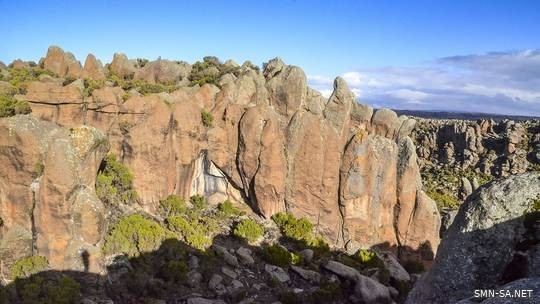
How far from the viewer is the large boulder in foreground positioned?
1212 centimetres

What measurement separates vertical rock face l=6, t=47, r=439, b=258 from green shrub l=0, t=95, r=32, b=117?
49.2 inches

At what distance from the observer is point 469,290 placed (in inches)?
481

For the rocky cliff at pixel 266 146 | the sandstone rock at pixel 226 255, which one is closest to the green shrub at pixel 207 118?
the rocky cliff at pixel 266 146

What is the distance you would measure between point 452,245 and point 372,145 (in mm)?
23913

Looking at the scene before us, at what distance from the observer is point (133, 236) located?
27078 millimetres

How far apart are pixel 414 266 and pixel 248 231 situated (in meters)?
14.0

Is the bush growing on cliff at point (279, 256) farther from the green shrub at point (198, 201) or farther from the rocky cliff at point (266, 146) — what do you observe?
the green shrub at point (198, 201)

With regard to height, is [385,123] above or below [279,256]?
above

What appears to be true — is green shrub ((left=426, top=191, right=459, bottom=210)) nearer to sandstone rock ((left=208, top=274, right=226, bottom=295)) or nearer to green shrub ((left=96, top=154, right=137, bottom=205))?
sandstone rock ((left=208, top=274, right=226, bottom=295))

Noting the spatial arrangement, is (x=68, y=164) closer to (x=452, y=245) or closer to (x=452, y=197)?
(x=452, y=245)

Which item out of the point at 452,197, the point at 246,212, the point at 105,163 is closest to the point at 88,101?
the point at 105,163

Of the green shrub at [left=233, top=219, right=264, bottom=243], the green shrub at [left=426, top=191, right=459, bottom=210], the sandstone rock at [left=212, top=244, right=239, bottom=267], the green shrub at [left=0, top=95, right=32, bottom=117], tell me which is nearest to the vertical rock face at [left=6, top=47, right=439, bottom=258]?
the green shrub at [left=0, top=95, right=32, bottom=117]

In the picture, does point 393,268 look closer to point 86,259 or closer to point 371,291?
point 371,291

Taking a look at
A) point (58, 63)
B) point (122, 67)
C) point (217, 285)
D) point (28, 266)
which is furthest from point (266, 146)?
point (58, 63)
